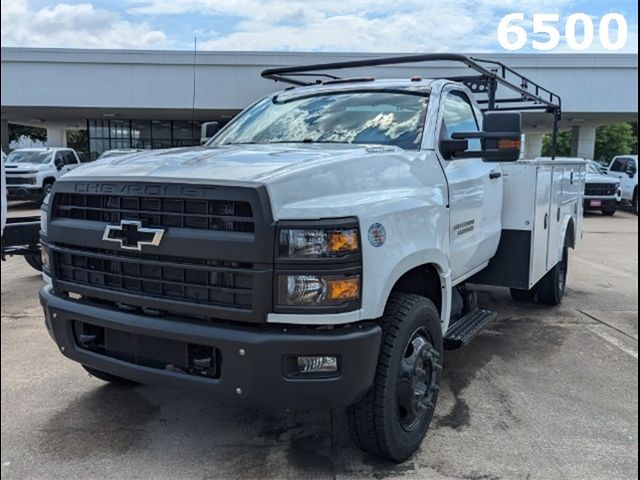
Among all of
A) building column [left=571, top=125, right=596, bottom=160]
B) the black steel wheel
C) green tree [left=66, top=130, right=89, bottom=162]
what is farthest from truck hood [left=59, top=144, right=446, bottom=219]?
green tree [left=66, top=130, right=89, bottom=162]

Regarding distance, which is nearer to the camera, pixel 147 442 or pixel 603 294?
pixel 147 442

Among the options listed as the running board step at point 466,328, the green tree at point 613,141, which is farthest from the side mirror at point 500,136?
the green tree at point 613,141

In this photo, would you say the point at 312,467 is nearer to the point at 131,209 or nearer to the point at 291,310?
the point at 291,310

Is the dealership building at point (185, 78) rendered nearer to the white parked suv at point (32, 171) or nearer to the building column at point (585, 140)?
the white parked suv at point (32, 171)

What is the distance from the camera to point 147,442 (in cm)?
341

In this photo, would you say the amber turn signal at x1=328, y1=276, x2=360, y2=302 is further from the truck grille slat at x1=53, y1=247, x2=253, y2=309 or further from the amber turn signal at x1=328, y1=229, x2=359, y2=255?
the truck grille slat at x1=53, y1=247, x2=253, y2=309

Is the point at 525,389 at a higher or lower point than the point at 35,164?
lower

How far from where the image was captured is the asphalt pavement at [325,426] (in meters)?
3.15

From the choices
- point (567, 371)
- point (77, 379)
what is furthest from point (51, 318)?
point (567, 371)

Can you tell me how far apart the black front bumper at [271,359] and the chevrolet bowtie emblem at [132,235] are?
372 millimetres

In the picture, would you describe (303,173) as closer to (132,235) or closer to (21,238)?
(132,235)

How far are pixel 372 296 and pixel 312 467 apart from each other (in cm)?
107

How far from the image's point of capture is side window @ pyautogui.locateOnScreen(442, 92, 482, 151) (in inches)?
165

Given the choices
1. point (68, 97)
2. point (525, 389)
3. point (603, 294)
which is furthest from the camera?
point (68, 97)
